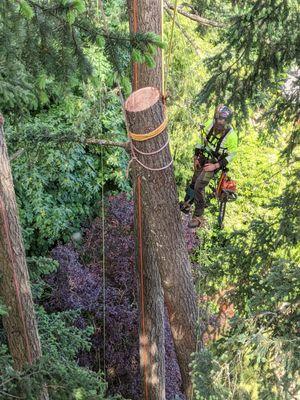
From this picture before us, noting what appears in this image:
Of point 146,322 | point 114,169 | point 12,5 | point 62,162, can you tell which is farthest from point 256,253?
point 114,169

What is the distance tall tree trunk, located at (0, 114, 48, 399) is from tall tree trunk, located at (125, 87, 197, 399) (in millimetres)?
1167

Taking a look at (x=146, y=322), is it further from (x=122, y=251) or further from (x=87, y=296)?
(x=122, y=251)

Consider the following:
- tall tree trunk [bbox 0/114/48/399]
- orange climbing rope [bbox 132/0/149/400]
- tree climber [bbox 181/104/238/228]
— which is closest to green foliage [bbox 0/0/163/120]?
tall tree trunk [bbox 0/114/48/399]

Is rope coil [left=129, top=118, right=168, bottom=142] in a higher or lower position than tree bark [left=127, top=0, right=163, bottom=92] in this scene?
lower

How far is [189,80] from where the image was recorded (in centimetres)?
985

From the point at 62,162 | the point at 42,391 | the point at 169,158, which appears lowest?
the point at 42,391

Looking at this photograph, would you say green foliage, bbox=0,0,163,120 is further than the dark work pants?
No

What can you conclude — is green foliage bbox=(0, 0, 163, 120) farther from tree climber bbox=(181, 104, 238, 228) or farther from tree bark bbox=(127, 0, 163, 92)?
tree climber bbox=(181, 104, 238, 228)

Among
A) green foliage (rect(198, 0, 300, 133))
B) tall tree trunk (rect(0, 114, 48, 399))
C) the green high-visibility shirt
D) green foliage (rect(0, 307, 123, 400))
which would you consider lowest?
green foliage (rect(0, 307, 123, 400))

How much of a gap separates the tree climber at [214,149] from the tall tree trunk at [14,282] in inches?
91.3

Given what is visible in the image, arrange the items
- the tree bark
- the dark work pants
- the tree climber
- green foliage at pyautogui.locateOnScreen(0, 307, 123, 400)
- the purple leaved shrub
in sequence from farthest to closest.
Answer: the purple leaved shrub
the dark work pants
the tree climber
the tree bark
green foliage at pyautogui.locateOnScreen(0, 307, 123, 400)

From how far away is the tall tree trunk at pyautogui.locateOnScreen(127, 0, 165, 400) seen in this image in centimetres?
488

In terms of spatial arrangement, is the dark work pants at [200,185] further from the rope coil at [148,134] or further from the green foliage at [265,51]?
the rope coil at [148,134]

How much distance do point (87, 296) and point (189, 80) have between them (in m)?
4.46
